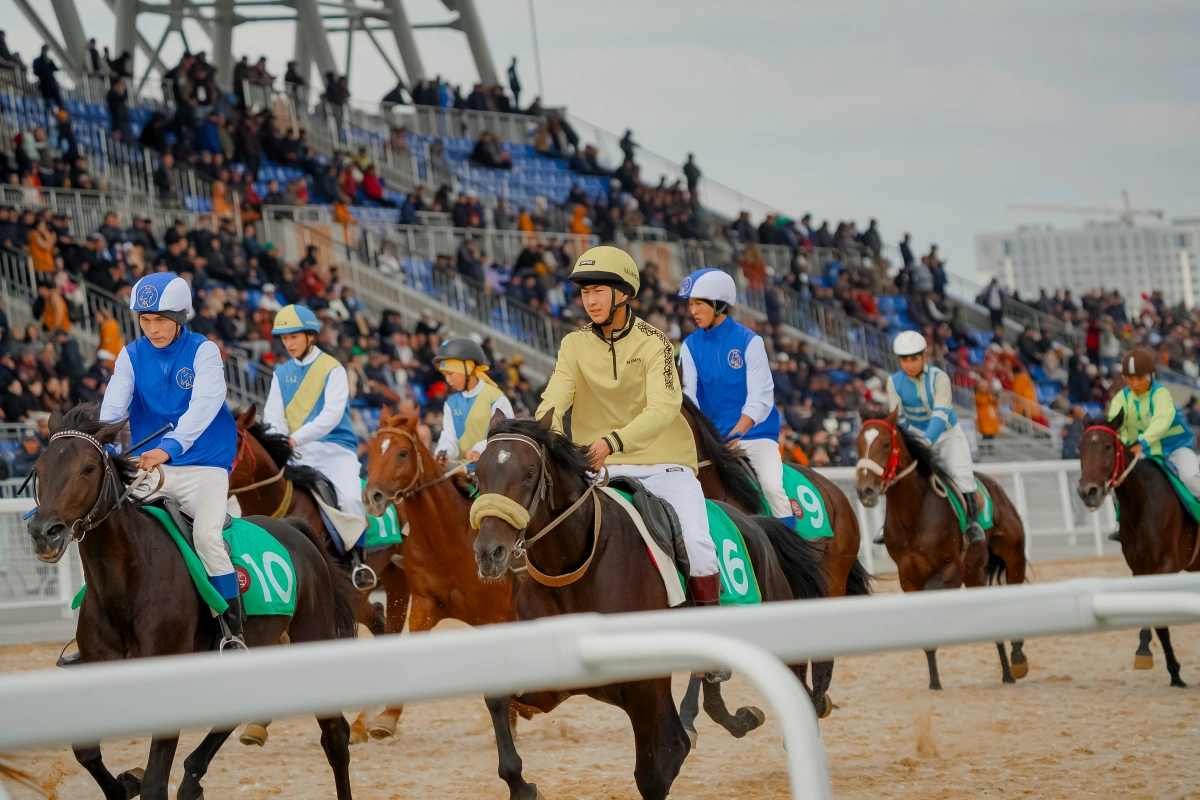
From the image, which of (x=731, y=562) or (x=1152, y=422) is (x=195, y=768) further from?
(x=1152, y=422)

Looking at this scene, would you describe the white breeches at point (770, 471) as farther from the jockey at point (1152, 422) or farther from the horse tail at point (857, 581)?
the jockey at point (1152, 422)

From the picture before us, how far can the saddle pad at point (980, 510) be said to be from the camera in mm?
9578

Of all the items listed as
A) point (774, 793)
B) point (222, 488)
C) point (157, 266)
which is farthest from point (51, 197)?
point (774, 793)

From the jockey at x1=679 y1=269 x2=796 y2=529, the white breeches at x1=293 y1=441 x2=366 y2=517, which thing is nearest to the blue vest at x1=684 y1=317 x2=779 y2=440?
the jockey at x1=679 y1=269 x2=796 y2=529

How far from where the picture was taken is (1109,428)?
32.4ft

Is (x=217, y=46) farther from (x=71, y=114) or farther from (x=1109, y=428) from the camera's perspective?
(x=1109, y=428)

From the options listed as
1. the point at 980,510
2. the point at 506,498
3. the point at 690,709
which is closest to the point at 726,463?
the point at 690,709

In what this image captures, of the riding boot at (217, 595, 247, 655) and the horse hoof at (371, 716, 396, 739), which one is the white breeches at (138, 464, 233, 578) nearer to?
the riding boot at (217, 595, 247, 655)

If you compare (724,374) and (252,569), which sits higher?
(724,374)

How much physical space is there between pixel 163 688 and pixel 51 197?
1695 centimetres

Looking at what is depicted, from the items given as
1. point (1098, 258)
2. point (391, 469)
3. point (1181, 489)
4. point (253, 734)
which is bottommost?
point (253, 734)

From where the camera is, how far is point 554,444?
16.5 feet

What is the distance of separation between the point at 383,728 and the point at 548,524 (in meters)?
3.18

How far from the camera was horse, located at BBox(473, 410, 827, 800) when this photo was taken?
4.73 m
